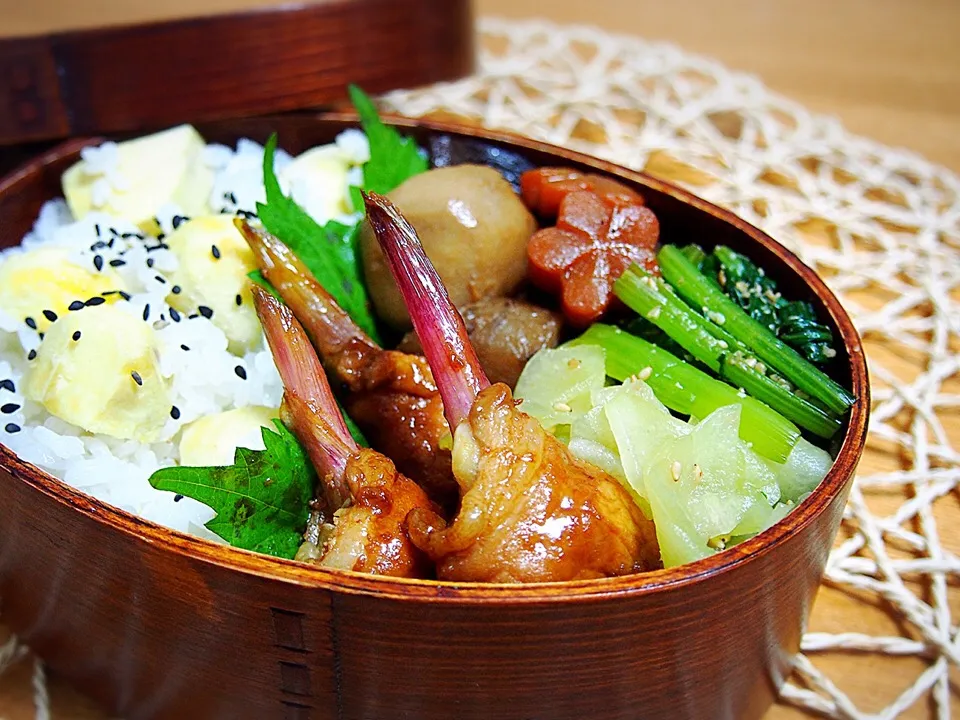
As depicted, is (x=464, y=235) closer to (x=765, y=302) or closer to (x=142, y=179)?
(x=765, y=302)

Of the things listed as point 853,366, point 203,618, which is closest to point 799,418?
point 853,366

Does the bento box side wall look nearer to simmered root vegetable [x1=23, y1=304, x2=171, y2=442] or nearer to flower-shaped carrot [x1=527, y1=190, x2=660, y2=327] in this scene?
simmered root vegetable [x1=23, y1=304, x2=171, y2=442]

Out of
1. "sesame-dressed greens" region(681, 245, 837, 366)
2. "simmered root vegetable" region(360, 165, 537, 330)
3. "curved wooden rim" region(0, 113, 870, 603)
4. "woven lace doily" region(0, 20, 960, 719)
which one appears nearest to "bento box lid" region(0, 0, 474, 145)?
"woven lace doily" region(0, 20, 960, 719)

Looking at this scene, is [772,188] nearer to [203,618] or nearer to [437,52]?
[437,52]

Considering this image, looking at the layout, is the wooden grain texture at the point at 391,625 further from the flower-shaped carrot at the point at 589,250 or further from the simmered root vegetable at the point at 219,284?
the simmered root vegetable at the point at 219,284

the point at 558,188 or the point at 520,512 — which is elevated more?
the point at 558,188

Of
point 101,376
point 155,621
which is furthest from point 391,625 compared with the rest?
point 101,376

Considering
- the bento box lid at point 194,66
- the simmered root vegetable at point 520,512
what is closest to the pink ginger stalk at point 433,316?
the simmered root vegetable at point 520,512
